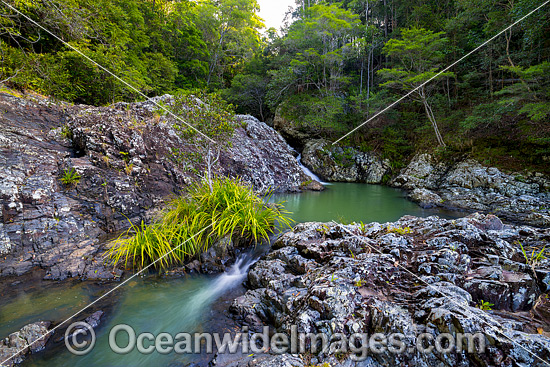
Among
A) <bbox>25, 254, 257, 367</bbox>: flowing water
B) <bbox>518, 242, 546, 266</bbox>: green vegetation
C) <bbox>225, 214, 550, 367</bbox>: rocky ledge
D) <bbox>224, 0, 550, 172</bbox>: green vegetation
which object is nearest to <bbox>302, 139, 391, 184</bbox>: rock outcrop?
<bbox>224, 0, 550, 172</bbox>: green vegetation

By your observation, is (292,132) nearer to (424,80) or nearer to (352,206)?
(424,80)

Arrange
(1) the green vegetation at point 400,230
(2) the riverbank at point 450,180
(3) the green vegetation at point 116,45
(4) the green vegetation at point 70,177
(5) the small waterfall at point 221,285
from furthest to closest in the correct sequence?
(2) the riverbank at point 450,180 < (3) the green vegetation at point 116,45 < (4) the green vegetation at point 70,177 < (1) the green vegetation at point 400,230 < (5) the small waterfall at point 221,285

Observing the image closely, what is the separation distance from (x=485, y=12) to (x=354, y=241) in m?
12.8

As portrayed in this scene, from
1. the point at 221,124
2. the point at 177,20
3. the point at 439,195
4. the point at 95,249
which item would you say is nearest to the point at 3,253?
the point at 95,249

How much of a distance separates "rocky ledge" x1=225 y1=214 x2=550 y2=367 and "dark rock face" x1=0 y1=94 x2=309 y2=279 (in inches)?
117

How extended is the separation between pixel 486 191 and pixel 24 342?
1146 cm

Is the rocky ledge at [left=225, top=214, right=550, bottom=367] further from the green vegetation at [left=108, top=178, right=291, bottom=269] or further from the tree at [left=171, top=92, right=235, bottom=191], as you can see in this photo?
the tree at [left=171, top=92, right=235, bottom=191]

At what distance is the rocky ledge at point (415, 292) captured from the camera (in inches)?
63.6

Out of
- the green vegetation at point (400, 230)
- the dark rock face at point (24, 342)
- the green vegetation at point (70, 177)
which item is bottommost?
the dark rock face at point (24, 342)

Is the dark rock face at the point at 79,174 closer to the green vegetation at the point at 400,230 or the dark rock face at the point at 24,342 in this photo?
the dark rock face at the point at 24,342

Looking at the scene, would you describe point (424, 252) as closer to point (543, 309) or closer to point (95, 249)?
point (543, 309)

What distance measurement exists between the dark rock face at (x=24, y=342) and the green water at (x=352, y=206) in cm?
502

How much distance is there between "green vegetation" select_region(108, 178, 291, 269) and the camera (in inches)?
150

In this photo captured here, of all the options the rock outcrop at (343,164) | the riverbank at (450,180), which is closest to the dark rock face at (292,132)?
the rock outcrop at (343,164)
